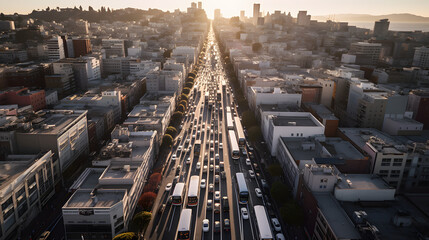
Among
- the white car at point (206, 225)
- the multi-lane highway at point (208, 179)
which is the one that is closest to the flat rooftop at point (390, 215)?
the multi-lane highway at point (208, 179)

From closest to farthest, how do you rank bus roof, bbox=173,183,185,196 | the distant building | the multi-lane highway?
the multi-lane highway < bus roof, bbox=173,183,185,196 < the distant building

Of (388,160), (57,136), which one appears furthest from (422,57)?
(57,136)

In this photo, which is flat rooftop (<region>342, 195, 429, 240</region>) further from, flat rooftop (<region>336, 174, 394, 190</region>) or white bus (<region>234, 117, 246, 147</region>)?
white bus (<region>234, 117, 246, 147</region>)

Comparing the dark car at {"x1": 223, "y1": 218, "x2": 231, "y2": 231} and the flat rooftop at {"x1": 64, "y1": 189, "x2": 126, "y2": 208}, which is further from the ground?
the flat rooftop at {"x1": 64, "y1": 189, "x2": 126, "y2": 208}

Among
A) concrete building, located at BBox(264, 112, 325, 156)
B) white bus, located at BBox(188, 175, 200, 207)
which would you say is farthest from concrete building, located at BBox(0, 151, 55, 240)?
concrete building, located at BBox(264, 112, 325, 156)

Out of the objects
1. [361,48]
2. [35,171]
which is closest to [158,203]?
[35,171]

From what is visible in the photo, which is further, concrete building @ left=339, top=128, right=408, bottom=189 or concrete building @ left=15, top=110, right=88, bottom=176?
concrete building @ left=15, top=110, right=88, bottom=176
